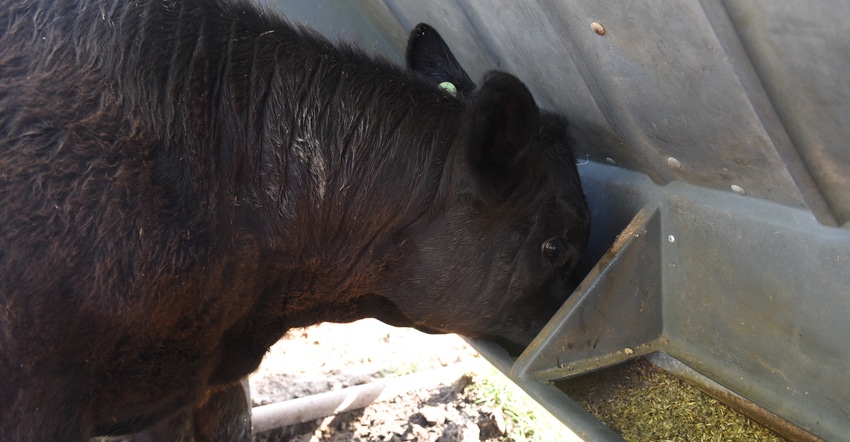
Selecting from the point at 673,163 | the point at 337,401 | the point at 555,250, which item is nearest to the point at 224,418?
the point at 337,401

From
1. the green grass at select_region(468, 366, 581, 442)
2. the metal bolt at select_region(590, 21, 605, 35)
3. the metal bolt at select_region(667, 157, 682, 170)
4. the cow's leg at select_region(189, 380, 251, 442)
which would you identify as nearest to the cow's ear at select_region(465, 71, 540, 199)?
the metal bolt at select_region(590, 21, 605, 35)

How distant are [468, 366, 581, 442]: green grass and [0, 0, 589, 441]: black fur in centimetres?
138

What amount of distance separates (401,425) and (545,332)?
1.82 m

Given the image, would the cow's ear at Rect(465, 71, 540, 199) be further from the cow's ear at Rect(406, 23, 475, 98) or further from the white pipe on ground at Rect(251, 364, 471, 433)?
the white pipe on ground at Rect(251, 364, 471, 433)

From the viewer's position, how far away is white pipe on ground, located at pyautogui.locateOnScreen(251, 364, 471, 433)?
4406 mm

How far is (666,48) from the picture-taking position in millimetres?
2180

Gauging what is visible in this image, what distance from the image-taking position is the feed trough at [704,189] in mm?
1944

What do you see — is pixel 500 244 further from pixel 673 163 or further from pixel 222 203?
pixel 222 203

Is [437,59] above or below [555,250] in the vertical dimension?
above

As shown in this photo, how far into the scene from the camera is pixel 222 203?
8.75ft

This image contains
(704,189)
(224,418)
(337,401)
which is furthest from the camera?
(337,401)

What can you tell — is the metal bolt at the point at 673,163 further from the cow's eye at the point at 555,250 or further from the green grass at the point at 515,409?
the green grass at the point at 515,409

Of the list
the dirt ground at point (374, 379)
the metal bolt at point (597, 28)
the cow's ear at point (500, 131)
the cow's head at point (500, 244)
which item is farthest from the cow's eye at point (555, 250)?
the dirt ground at point (374, 379)

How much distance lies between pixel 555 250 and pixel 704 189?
0.63 metres
